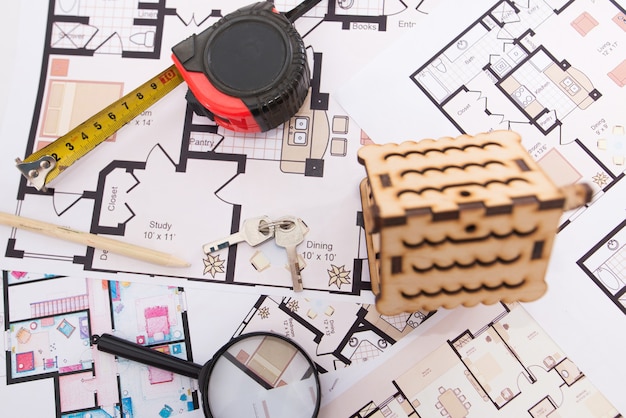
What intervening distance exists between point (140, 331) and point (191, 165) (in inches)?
11.2

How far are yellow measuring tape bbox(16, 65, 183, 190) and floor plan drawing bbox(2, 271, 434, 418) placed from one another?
18 centimetres

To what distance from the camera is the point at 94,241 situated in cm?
90

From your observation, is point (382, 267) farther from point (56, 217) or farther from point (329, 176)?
point (56, 217)

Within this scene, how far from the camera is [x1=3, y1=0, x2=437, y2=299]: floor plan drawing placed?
0.92 metres

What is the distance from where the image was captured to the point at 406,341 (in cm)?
88

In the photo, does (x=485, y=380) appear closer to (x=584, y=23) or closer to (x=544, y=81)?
(x=544, y=81)

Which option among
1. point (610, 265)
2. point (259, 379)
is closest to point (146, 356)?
point (259, 379)

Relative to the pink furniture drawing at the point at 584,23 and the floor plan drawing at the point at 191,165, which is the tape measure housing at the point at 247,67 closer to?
the floor plan drawing at the point at 191,165

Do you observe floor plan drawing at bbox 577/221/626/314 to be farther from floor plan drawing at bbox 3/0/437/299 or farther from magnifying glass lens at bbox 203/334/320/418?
magnifying glass lens at bbox 203/334/320/418

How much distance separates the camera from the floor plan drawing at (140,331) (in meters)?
0.89

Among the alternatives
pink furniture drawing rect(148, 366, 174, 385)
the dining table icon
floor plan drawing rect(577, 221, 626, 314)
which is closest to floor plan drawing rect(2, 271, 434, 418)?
pink furniture drawing rect(148, 366, 174, 385)

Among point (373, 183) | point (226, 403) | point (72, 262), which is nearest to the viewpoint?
point (373, 183)

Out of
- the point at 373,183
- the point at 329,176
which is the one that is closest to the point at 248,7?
the point at 329,176

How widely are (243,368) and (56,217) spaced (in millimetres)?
412
